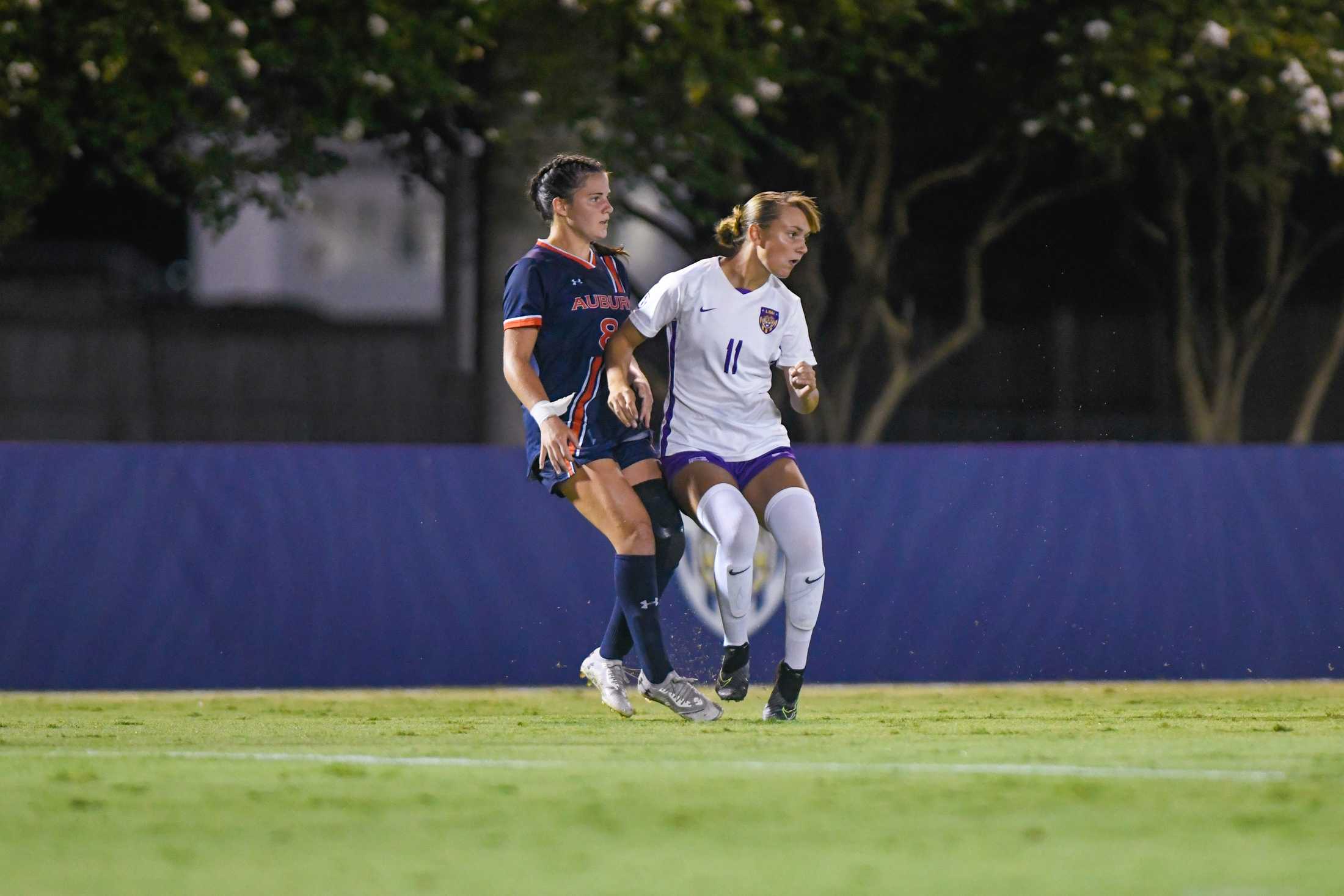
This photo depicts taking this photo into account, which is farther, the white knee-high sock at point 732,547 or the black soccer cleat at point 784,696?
the black soccer cleat at point 784,696

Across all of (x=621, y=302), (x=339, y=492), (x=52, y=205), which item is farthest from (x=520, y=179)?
(x=52, y=205)

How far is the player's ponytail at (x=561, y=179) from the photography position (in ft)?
27.0

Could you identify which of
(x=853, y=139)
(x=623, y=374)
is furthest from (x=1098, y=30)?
(x=623, y=374)

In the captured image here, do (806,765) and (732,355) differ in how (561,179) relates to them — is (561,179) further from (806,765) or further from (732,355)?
(806,765)

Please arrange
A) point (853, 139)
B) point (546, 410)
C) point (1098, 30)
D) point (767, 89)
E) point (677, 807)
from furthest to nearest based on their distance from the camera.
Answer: point (853, 139) → point (1098, 30) → point (767, 89) → point (546, 410) → point (677, 807)

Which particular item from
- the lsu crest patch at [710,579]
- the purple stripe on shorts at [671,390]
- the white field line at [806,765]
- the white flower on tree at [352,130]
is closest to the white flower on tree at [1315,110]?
the lsu crest patch at [710,579]

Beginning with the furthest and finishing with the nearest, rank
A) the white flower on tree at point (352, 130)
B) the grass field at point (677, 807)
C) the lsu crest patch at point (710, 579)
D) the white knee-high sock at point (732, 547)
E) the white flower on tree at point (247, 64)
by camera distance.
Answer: the white flower on tree at point (352, 130)
the white flower on tree at point (247, 64)
the lsu crest patch at point (710, 579)
the white knee-high sock at point (732, 547)
the grass field at point (677, 807)

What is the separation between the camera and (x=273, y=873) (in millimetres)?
4441

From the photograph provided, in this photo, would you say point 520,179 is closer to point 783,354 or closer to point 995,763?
point 783,354

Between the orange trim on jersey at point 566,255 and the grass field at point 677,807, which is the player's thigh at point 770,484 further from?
the orange trim on jersey at point 566,255

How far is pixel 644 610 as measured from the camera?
26.8 ft

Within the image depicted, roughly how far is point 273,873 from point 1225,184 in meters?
16.9

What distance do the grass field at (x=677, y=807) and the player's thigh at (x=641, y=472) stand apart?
939 millimetres

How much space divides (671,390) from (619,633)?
3.37 feet
